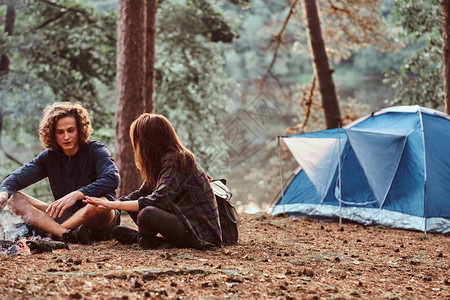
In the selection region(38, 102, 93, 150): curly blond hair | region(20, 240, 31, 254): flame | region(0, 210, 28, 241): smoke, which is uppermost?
region(38, 102, 93, 150): curly blond hair

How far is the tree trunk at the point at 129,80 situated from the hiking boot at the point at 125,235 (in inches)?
110

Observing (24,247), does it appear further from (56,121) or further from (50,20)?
(50,20)

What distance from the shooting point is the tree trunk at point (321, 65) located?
29.8ft

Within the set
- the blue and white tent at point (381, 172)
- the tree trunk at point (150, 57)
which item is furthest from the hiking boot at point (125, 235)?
the tree trunk at point (150, 57)

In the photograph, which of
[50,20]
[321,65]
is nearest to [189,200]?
[321,65]

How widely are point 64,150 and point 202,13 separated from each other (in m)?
9.14

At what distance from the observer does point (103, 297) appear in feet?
7.59

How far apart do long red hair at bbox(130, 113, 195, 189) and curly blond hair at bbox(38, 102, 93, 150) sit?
72 centimetres

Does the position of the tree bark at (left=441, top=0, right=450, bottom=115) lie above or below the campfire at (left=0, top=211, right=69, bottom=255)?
above

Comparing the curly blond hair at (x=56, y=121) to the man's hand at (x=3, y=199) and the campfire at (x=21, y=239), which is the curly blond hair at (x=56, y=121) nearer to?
the man's hand at (x=3, y=199)

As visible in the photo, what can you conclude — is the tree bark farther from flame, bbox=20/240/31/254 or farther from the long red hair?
flame, bbox=20/240/31/254

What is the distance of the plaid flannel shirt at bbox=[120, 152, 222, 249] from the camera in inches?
Result: 138

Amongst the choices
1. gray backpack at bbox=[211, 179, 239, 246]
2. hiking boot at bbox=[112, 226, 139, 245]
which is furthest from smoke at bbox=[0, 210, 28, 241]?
gray backpack at bbox=[211, 179, 239, 246]

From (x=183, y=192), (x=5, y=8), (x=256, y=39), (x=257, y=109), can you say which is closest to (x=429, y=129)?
(x=183, y=192)
